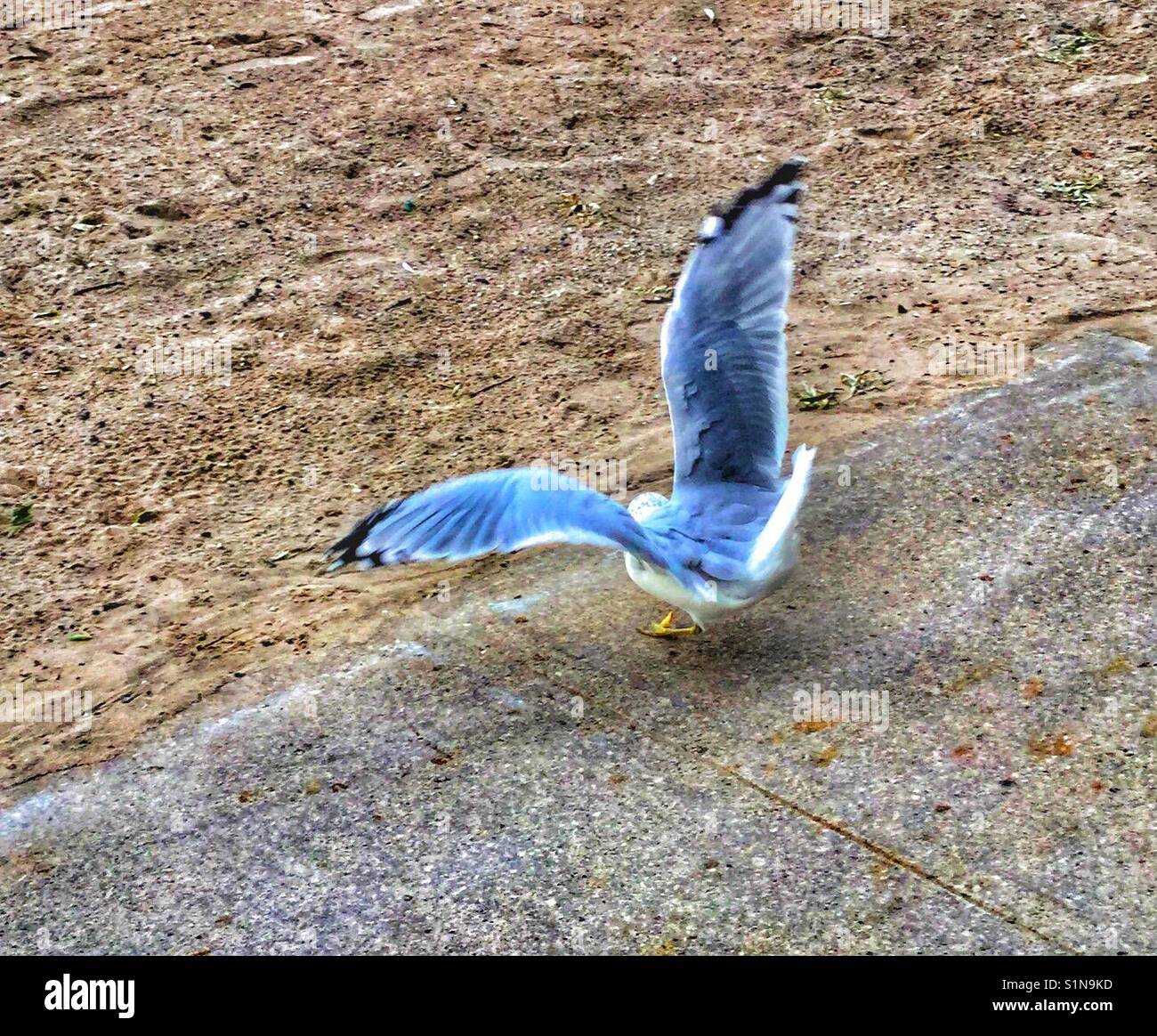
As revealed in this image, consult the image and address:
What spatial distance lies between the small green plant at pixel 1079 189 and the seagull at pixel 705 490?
237cm

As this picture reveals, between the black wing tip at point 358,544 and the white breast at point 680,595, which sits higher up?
the black wing tip at point 358,544

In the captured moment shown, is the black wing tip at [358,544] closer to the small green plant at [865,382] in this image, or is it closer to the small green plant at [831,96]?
the small green plant at [865,382]

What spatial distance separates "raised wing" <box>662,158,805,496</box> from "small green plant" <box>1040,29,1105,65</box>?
3.67m

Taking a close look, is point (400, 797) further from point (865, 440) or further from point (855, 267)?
point (855, 267)

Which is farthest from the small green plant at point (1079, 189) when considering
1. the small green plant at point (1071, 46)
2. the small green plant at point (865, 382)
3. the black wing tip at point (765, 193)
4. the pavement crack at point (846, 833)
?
the pavement crack at point (846, 833)

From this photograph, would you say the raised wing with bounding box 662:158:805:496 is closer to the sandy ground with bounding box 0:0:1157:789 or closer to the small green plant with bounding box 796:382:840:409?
the sandy ground with bounding box 0:0:1157:789

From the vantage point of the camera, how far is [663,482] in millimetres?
5207

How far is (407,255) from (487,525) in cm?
301

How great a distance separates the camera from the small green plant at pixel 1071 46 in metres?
7.76

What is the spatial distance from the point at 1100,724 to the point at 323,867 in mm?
2083

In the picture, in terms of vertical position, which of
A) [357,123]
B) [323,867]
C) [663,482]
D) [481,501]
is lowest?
[323,867]

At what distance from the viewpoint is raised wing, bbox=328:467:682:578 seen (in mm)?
3928

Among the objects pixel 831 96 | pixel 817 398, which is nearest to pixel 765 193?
pixel 817 398
